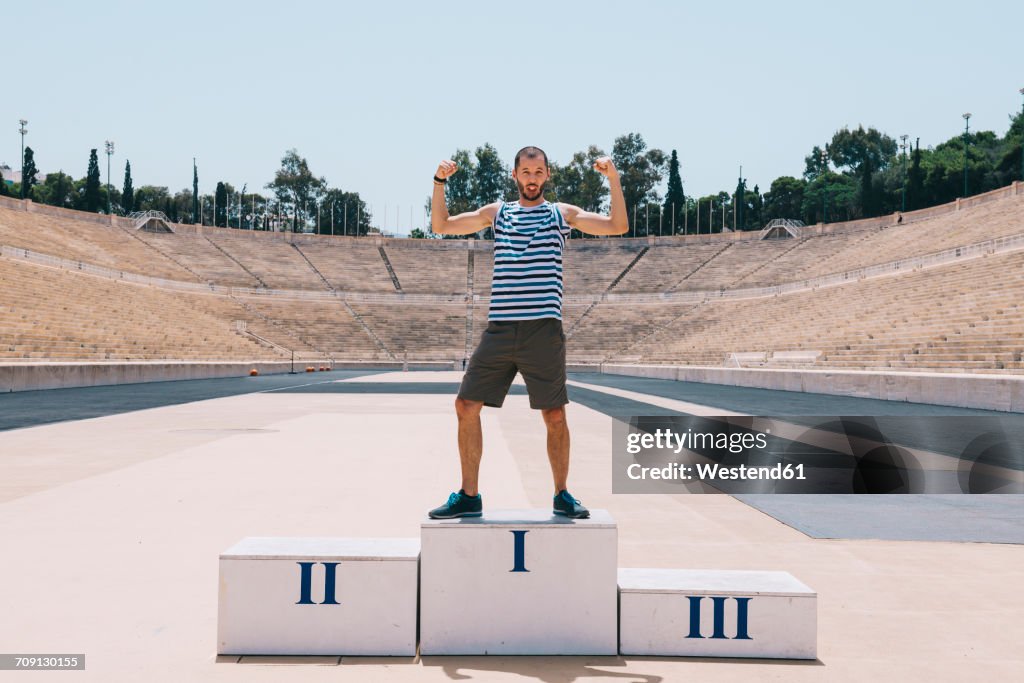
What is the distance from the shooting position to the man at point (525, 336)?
411 centimetres

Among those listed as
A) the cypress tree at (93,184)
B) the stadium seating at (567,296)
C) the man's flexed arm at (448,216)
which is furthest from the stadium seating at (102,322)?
the cypress tree at (93,184)

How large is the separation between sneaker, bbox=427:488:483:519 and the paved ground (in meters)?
0.65

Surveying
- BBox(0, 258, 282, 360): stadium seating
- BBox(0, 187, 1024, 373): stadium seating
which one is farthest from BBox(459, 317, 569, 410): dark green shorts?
BBox(0, 258, 282, 360): stadium seating

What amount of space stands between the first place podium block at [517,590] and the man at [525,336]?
310 millimetres

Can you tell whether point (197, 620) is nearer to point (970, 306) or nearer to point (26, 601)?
point (26, 601)

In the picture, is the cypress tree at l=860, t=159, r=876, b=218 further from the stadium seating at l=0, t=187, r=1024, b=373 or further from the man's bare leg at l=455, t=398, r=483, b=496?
the man's bare leg at l=455, t=398, r=483, b=496

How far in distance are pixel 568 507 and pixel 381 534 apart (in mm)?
2038

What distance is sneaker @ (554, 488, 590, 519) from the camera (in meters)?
3.86

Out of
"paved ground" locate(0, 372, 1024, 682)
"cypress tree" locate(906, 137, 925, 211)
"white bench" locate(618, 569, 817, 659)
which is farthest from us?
"cypress tree" locate(906, 137, 925, 211)

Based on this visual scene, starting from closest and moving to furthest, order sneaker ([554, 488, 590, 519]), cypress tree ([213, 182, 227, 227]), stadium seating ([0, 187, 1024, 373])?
sneaker ([554, 488, 590, 519]) → stadium seating ([0, 187, 1024, 373]) → cypress tree ([213, 182, 227, 227])

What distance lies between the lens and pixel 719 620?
141 inches

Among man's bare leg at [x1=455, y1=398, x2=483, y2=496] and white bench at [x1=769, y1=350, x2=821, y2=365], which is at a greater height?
white bench at [x1=769, y1=350, x2=821, y2=365]

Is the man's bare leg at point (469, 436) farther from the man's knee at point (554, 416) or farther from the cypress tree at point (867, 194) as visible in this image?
the cypress tree at point (867, 194)

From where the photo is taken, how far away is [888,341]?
3111 cm
